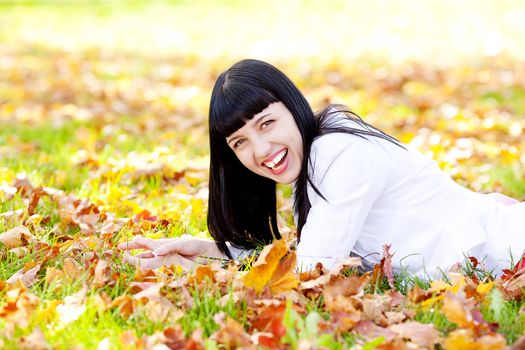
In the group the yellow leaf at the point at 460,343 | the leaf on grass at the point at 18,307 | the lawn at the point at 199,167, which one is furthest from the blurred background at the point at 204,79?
the yellow leaf at the point at 460,343

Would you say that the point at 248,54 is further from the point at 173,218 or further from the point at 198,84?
the point at 173,218

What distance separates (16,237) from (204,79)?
4949 mm

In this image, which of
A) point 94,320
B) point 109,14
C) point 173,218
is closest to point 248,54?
point 109,14

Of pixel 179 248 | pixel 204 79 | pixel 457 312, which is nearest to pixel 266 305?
pixel 457 312

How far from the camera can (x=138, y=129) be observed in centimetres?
532

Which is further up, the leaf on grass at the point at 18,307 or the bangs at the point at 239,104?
the bangs at the point at 239,104

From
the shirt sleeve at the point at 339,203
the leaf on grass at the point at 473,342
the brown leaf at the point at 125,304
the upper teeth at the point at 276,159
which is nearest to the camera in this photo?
the leaf on grass at the point at 473,342

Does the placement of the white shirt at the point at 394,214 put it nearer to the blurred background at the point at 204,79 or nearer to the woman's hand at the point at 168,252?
the woman's hand at the point at 168,252

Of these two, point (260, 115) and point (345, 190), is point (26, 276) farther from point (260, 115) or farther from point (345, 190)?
point (345, 190)

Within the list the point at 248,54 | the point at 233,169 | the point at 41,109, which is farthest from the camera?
the point at 248,54

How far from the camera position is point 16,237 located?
2.69 meters

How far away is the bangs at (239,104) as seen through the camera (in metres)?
2.56

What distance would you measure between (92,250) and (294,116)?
0.90 m

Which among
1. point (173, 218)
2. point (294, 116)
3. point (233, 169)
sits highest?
point (294, 116)
